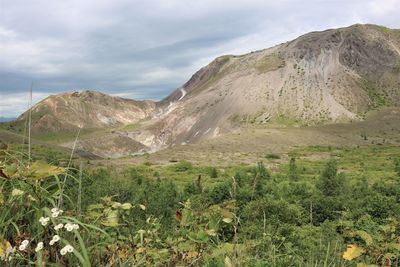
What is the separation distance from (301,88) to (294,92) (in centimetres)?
247

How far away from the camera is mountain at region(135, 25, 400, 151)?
410 ft

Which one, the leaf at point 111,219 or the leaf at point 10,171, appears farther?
the leaf at point 111,219

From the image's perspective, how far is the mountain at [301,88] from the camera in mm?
124875

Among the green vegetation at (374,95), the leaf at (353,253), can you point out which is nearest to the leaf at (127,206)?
the leaf at (353,253)

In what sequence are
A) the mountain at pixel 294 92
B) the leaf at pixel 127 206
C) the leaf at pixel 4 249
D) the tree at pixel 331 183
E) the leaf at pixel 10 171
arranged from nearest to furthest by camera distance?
the leaf at pixel 4 249
the leaf at pixel 10 171
the leaf at pixel 127 206
the tree at pixel 331 183
the mountain at pixel 294 92

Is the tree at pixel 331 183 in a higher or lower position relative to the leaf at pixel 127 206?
lower

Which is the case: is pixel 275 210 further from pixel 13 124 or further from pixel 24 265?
pixel 13 124

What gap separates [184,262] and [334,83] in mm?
140021

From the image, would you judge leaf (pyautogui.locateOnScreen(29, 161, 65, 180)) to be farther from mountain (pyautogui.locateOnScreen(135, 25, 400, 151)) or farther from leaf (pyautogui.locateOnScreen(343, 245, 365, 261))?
mountain (pyautogui.locateOnScreen(135, 25, 400, 151))

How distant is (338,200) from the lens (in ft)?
63.5

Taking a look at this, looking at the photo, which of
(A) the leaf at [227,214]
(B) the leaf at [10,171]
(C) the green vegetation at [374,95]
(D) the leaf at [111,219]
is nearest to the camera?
(B) the leaf at [10,171]

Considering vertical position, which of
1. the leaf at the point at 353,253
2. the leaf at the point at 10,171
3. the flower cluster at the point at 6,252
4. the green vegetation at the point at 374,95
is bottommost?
the leaf at the point at 353,253

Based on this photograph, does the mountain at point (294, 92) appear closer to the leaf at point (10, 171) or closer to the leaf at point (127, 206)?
the leaf at point (127, 206)

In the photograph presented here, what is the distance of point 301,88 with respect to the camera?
13138 centimetres
